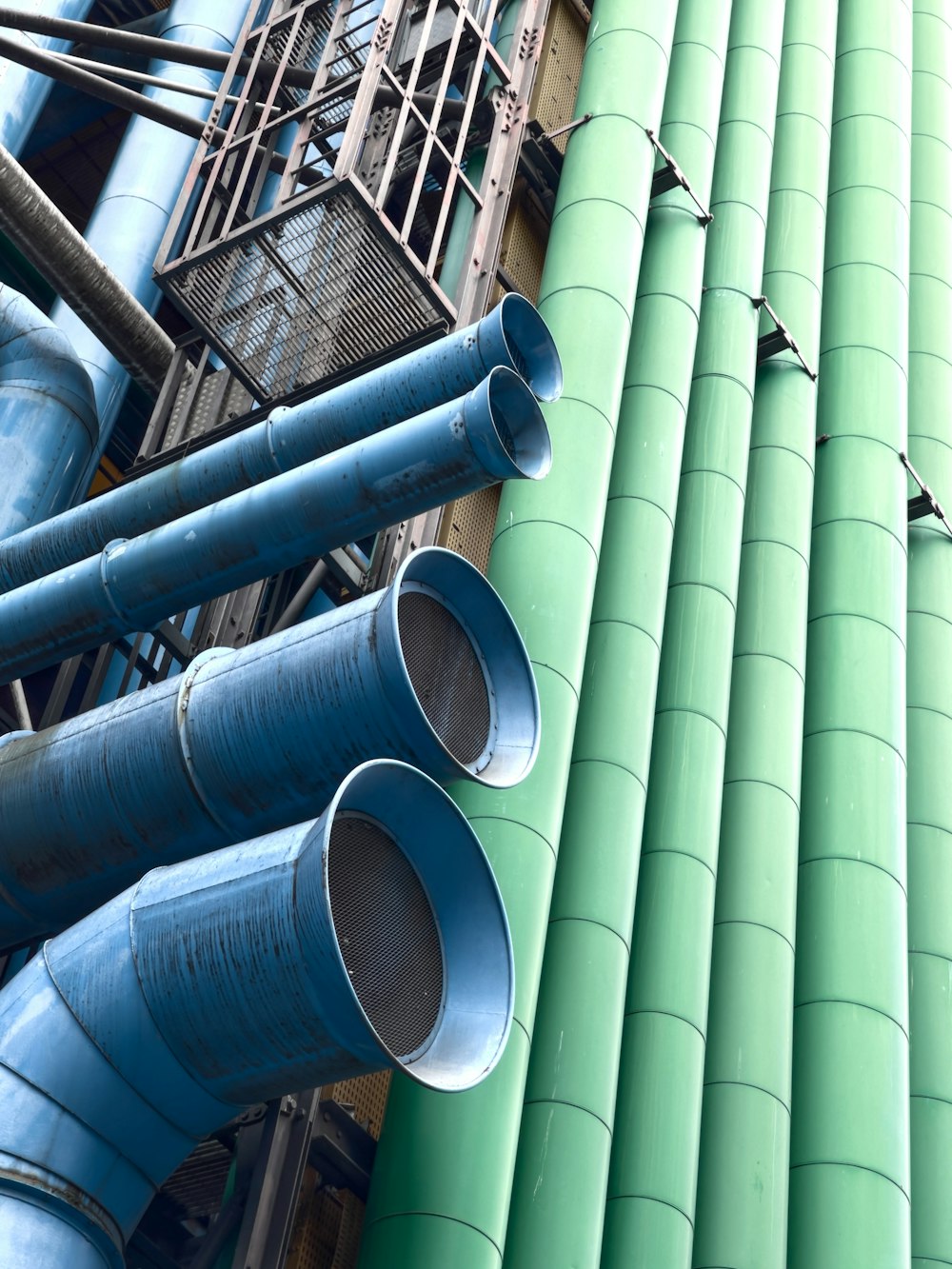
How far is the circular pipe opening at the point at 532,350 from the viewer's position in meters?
10.8

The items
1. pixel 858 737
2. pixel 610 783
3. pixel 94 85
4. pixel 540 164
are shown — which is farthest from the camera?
pixel 94 85

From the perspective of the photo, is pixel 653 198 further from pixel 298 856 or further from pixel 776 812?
pixel 298 856

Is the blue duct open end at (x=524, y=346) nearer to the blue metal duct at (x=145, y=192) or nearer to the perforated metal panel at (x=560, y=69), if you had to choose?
the blue metal duct at (x=145, y=192)

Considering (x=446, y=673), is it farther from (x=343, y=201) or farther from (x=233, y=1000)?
(x=343, y=201)

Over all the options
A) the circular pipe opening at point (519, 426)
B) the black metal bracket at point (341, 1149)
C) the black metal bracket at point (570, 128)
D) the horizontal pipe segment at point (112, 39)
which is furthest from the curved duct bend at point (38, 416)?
the black metal bracket at point (341, 1149)

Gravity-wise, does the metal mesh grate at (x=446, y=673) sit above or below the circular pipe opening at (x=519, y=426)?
below

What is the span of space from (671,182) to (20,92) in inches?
303

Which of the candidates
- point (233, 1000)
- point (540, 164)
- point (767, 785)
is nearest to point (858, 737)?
point (767, 785)

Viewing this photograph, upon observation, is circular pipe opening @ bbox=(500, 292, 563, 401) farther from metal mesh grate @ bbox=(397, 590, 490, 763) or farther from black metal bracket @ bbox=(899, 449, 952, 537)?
black metal bracket @ bbox=(899, 449, 952, 537)

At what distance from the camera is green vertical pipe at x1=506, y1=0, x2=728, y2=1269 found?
446 inches

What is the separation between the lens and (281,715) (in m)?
9.23

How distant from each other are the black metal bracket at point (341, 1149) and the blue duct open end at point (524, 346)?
4911mm

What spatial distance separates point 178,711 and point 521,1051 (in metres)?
3.51

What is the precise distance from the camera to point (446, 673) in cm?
972
